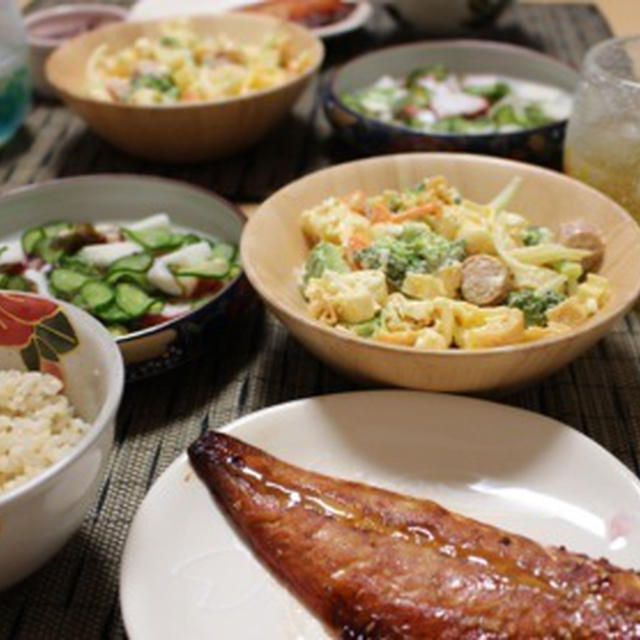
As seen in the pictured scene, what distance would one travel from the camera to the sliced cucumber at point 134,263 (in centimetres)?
147

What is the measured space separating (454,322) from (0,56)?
1427 mm

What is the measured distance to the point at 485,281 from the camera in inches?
51.8

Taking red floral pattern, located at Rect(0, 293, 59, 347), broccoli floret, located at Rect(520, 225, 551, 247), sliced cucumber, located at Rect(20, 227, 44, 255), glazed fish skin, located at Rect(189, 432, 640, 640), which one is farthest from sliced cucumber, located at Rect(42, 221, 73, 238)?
broccoli floret, located at Rect(520, 225, 551, 247)

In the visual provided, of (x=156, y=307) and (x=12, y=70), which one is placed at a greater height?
(x=12, y=70)

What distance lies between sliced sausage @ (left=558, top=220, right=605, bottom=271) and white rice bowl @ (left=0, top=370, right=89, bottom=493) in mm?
805

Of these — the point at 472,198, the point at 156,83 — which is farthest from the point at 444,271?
the point at 156,83

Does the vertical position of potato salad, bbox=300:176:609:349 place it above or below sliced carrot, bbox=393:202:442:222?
below

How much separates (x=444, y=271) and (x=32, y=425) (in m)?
0.63

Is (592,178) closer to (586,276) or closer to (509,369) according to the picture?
(586,276)

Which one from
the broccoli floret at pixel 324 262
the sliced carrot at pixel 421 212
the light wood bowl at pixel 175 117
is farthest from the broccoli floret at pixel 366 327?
the light wood bowl at pixel 175 117

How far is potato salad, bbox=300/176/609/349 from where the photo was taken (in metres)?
1.25

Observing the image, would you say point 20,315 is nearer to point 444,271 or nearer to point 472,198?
point 444,271

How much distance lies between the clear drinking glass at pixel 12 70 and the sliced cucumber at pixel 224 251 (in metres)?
0.87

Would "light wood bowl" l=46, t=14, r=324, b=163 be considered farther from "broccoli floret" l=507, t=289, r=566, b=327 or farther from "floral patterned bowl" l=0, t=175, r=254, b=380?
"broccoli floret" l=507, t=289, r=566, b=327
